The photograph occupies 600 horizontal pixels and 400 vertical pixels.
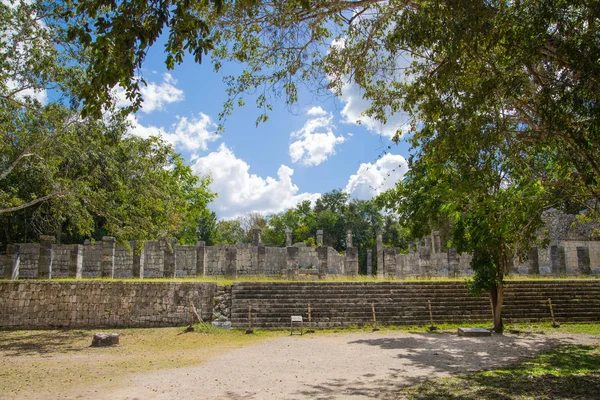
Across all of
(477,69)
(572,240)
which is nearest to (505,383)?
(477,69)

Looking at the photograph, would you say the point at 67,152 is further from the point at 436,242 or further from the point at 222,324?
the point at 436,242

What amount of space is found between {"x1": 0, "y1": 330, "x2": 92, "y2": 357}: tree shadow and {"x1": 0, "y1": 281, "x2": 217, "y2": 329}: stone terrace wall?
739mm

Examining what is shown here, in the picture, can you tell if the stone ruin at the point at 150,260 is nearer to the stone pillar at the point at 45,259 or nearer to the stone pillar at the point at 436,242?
the stone pillar at the point at 45,259

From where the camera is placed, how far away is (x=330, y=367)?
27.7 feet

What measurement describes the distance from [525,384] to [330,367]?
3.25 m

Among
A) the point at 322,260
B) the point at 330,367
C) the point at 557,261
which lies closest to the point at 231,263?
the point at 322,260

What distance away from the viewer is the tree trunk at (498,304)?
13.1 meters

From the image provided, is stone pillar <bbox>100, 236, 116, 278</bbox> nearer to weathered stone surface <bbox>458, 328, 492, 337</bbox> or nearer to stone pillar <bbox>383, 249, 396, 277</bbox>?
stone pillar <bbox>383, 249, 396, 277</bbox>

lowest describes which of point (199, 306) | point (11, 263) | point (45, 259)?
point (199, 306)

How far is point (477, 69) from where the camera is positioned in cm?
721

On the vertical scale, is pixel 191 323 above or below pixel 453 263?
below

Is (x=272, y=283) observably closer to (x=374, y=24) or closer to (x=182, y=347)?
(x=182, y=347)

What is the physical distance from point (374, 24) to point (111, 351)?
9.01m

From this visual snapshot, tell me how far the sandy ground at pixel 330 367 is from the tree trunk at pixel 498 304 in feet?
2.69
